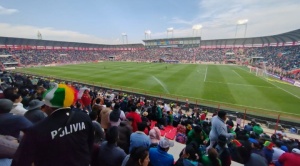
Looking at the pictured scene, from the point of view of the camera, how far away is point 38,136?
188cm

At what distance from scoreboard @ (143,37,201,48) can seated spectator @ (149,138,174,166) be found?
94.2m

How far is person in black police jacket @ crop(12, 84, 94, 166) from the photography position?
1864 millimetres

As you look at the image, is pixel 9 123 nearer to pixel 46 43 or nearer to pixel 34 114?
pixel 34 114

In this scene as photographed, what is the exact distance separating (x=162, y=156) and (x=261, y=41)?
8536cm

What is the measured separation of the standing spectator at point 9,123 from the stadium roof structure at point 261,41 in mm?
61235

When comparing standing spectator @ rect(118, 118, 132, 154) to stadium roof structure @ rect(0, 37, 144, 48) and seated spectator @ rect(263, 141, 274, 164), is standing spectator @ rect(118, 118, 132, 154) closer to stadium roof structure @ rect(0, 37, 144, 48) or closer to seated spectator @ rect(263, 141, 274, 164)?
seated spectator @ rect(263, 141, 274, 164)

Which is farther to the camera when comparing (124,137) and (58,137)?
(124,137)

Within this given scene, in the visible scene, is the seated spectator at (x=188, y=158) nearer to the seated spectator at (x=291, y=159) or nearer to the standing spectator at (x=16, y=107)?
the seated spectator at (x=291, y=159)

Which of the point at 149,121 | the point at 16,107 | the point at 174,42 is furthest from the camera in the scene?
the point at 174,42

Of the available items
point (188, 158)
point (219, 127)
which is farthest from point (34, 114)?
point (219, 127)

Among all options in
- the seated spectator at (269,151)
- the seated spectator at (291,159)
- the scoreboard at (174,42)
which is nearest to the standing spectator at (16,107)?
the seated spectator at (291,159)

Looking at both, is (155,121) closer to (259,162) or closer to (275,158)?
(275,158)

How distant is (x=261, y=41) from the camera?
73.9 m

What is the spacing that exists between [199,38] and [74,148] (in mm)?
95775
